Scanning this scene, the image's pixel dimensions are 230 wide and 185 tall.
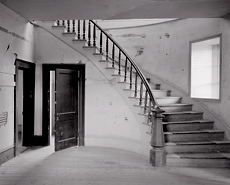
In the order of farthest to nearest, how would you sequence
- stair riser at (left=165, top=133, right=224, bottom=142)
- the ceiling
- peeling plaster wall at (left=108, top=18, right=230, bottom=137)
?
peeling plaster wall at (left=108, top=18, right=230, bottom=137) < stair riser at (left=165, top=133, right=224, bottom=142) < the ceiling

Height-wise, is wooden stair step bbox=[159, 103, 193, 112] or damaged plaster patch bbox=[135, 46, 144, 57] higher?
damaged plaster patch bbox=[135, 46, 144, 57]

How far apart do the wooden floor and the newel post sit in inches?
5.9

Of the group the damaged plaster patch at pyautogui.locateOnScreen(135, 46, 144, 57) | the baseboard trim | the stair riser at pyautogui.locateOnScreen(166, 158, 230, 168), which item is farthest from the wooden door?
the stair riser at pyautogui.locateOnScreen(166, 158, 230, 168)

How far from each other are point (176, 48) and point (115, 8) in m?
2.44

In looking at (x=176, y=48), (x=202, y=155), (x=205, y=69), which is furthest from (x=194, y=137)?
(x=176, y=48)

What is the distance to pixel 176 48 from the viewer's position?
6.45 m

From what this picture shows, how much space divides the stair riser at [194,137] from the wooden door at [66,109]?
7.74 feet

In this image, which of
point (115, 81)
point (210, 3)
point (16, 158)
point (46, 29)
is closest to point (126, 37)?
point (115, 81)

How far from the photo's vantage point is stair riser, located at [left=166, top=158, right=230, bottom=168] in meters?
4.61

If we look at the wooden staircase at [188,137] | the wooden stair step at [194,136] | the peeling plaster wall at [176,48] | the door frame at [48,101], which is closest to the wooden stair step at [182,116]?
the wooden staircase at [188,137]

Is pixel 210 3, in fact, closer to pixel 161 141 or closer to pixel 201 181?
pixel 161 141

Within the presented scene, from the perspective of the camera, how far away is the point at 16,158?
198 inches

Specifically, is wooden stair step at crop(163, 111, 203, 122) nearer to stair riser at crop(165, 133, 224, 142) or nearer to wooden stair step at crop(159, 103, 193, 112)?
wooden stair step at crop(159, 103, 193, 112)

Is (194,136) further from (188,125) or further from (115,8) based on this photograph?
(115,8)
